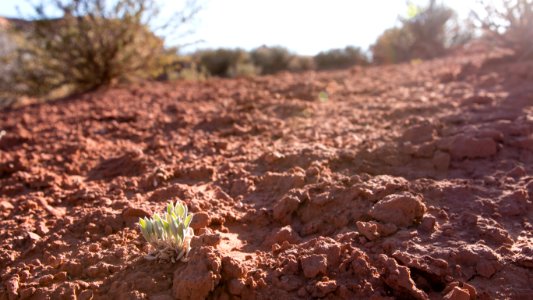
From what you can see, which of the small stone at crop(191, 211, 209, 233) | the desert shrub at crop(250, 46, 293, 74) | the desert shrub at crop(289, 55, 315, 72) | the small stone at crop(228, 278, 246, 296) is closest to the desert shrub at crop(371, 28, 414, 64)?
the desert shrub at crop(289, 55, 315, 72)

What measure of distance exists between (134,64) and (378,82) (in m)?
3.35

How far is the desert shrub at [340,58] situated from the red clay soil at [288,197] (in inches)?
310

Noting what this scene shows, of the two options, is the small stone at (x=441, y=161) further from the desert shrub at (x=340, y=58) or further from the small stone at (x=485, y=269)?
the desert shrub at (x=340, y=58)

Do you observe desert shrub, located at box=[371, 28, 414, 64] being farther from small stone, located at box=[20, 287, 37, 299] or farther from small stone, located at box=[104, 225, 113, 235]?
small stone, located at box=[20, 287, 37, 299]

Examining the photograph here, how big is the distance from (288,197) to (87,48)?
16.6 feet

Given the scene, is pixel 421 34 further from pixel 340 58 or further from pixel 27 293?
pixel 27 293

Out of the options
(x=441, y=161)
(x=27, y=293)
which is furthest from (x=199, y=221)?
(x=441, y=161)

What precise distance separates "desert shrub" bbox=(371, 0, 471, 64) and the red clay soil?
7.72m

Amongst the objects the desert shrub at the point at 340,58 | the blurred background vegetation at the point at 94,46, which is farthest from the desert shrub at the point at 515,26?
the desert shrub at the point at 340,58

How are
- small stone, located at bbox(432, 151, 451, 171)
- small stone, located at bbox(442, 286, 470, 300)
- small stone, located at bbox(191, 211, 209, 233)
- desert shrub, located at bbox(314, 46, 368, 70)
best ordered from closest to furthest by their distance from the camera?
small stone, located at bbox(442, 286, 470, 300) < small stone, located at bbox(191, 211, 209, 233) < small stone, located at bbox(432, 151, 451, 171) < desert shrub, located at bbox(314, 46, 368, 70)

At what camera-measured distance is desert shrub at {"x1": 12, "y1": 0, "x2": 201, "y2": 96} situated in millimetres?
6941

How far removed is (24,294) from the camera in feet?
7.68

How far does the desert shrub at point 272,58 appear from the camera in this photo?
513 inches

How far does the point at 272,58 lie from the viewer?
13258 mm
